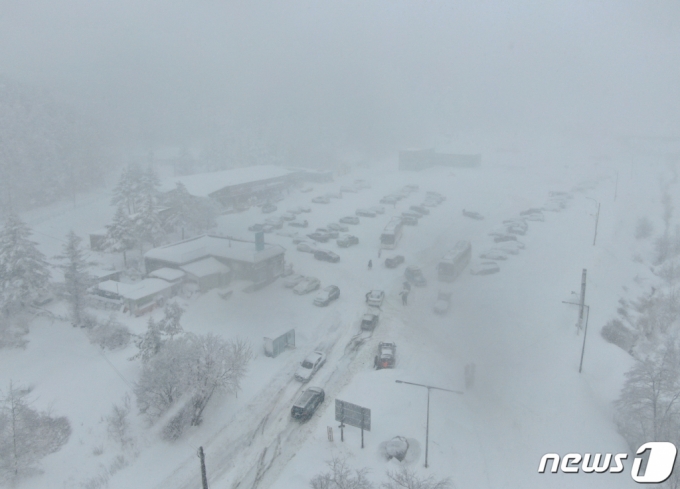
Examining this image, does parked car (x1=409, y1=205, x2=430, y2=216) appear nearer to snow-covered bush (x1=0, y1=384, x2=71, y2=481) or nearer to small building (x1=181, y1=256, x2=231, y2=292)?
small building (x1=181, y1=256, x2=231, y2=292)

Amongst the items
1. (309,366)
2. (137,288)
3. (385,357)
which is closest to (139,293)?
(137,288)

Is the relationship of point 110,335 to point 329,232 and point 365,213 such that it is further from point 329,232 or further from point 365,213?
point 365,213

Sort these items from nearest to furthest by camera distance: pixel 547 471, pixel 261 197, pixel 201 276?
pixel 547 471 → pixel 201 276 → pixel 261 197

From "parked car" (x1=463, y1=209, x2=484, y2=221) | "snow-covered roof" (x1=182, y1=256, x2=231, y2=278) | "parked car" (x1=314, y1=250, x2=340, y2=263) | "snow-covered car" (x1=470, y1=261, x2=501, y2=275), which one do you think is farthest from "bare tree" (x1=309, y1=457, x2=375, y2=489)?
"parked car" (x1=463, y1=209, x2=484, y2=221)

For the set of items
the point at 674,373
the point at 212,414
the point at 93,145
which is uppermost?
the point at 93,145

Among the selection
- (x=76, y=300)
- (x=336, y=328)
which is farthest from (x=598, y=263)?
(x=76, y=300)

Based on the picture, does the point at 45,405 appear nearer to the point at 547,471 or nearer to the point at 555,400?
the point at 547,471

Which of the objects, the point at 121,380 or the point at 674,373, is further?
the point at 121,380
